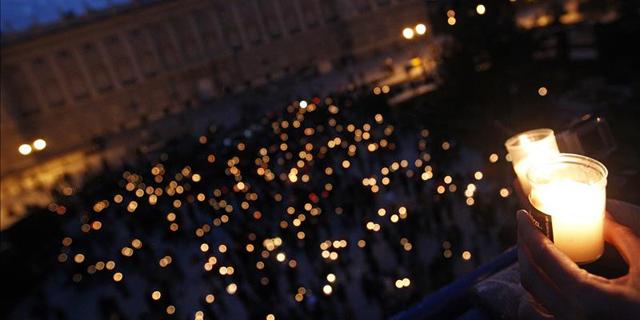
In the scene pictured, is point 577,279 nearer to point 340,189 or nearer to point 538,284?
point 538,284

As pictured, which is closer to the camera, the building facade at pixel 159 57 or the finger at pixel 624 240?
the finger at pixel 624 240

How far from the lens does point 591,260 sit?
61.1 inches

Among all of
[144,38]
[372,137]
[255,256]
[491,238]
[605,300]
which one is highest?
[144,38]

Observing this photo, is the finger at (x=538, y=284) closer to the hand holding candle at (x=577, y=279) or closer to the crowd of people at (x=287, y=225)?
the hand holding candle at (x=577, y=279)

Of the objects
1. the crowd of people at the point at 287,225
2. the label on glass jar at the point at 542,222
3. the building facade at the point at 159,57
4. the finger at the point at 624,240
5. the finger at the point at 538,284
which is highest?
the building facade at the point at 159,57

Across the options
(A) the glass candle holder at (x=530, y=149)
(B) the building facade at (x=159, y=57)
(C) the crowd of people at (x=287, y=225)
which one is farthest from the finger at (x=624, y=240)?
(B) the building facade at (x=159, y=57)

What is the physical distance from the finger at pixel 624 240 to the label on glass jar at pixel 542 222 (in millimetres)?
187

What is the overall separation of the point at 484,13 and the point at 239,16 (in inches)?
1531

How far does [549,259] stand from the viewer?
1492 mm

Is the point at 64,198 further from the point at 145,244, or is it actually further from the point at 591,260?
the point at 591,260

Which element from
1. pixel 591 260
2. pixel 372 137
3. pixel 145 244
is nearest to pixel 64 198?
pixel 145 244

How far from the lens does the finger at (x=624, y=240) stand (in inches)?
56.9

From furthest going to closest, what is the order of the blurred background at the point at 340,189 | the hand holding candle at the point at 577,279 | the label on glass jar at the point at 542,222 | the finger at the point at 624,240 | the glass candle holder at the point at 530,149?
the blurred background at the point at 340,189, the glass candle holder at the point at 530,149, the label on glass jar at the point at 542,222, the finger at the point at 624,240, the hand holding candle at the point at 577,279

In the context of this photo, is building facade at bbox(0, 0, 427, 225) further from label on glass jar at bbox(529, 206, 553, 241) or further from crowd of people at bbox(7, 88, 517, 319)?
label on glass jar at bbox(529, 206, 553, 241)
